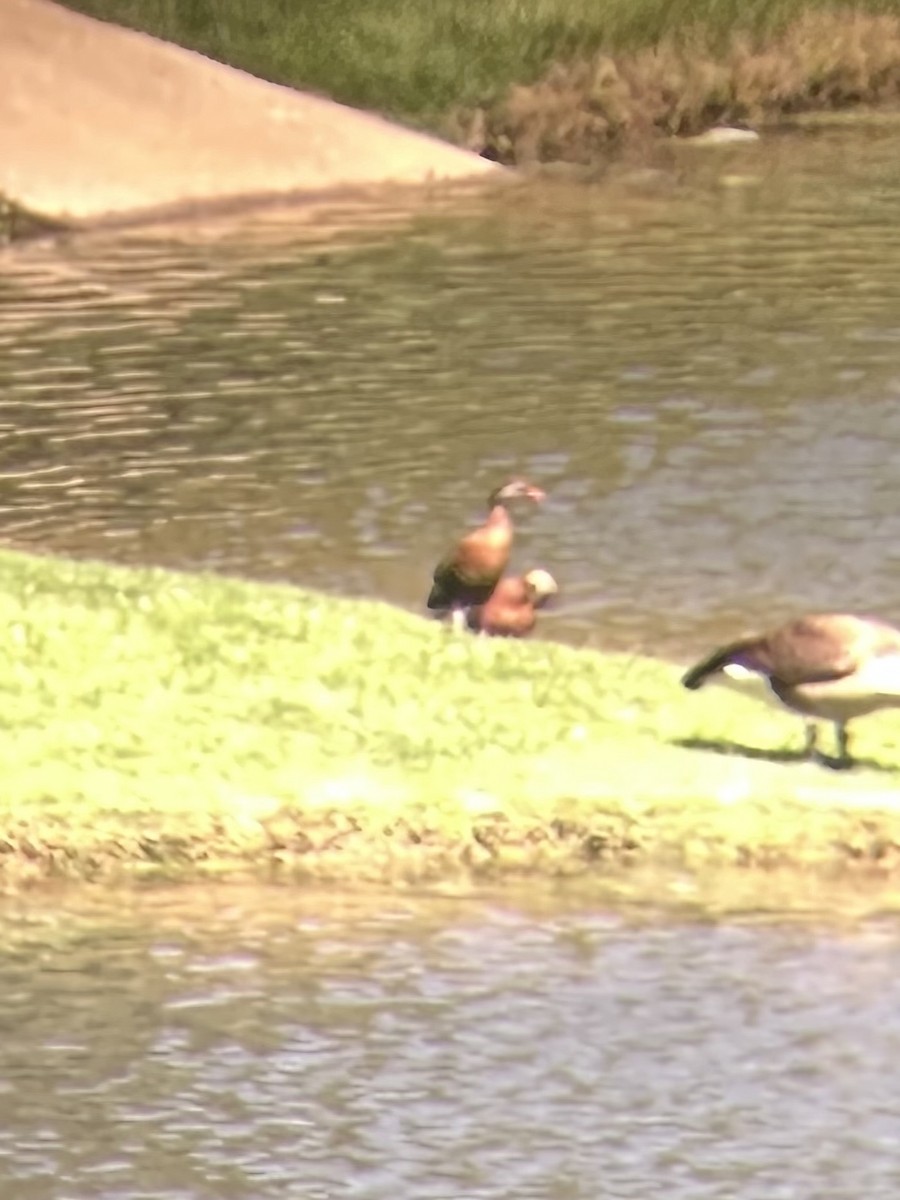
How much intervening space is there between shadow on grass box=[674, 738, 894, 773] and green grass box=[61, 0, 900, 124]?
537 inches

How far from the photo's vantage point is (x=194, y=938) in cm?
805

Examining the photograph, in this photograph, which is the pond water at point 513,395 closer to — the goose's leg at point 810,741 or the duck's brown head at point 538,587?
the duck's brown head at point 538,587

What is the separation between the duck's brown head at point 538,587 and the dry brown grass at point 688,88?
37.7 ft

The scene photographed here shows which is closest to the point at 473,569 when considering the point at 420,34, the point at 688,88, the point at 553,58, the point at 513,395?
the point at 513,395

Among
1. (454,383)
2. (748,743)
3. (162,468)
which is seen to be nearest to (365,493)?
(162,468)

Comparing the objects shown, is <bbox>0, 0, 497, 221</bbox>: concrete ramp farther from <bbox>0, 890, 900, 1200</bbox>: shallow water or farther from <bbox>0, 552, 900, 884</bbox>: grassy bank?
<bbox>0, 890, 900, 1200</bbox>: shallow water

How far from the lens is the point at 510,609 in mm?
10422

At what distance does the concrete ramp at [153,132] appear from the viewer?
20.2 meters

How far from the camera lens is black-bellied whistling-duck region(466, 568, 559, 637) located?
1041 cm

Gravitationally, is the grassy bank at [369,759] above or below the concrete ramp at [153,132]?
below

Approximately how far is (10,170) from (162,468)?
6765mm

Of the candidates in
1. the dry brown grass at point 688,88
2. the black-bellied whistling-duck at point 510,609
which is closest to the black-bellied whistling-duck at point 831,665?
the black-bellied whistling-duck at point 510,609

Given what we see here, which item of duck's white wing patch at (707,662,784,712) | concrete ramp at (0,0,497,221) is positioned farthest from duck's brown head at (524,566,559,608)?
concrete ramp at (0,0,497,221)

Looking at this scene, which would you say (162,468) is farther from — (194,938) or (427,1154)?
(427,1154)
